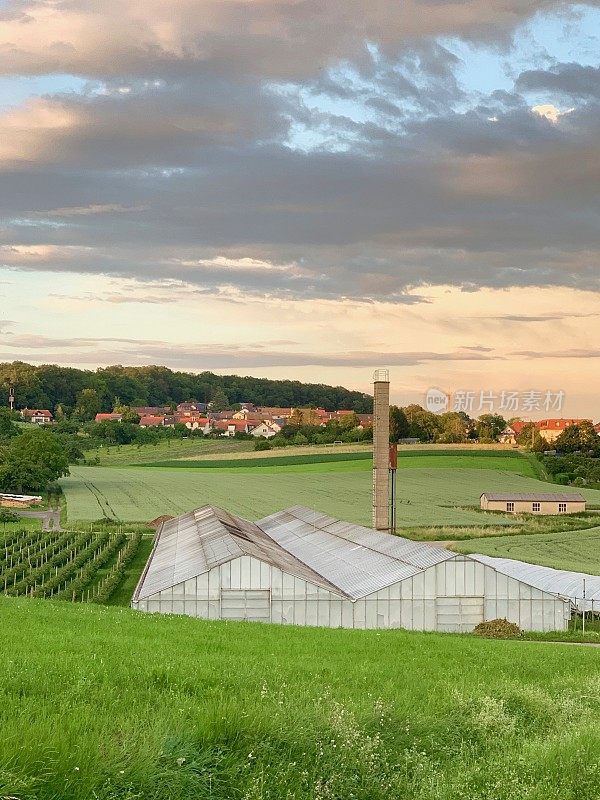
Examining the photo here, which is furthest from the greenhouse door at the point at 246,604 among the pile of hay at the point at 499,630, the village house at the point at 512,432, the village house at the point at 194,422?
the village house at the point at 194,422

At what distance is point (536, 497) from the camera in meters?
87.4

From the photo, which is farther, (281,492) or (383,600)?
(281,492)

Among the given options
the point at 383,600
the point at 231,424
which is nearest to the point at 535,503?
the point at 383,600

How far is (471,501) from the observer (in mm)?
92500

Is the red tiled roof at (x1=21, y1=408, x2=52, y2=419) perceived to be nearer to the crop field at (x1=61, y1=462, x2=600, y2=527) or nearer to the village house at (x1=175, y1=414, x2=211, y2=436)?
the village house at (x1=175, y1=414, x2=211, y2=436)

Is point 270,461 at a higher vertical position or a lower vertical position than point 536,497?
higher

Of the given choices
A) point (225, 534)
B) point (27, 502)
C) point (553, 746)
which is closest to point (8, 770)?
point (553, 746)

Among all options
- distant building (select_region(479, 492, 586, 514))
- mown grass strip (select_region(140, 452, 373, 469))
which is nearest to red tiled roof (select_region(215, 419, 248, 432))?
mown grass strip (select_region(140, 452, 373, 469))

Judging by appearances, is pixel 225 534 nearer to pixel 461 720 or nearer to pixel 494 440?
pixel 461 720

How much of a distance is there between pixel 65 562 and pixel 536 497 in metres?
48.3

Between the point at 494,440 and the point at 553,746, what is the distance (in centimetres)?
13802

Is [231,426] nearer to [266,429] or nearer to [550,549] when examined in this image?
[266,429]

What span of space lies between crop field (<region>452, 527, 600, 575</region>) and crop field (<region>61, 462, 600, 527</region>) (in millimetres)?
8069

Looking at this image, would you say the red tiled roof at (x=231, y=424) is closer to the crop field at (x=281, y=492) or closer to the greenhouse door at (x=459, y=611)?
the crop field at (x=281, y=492)
